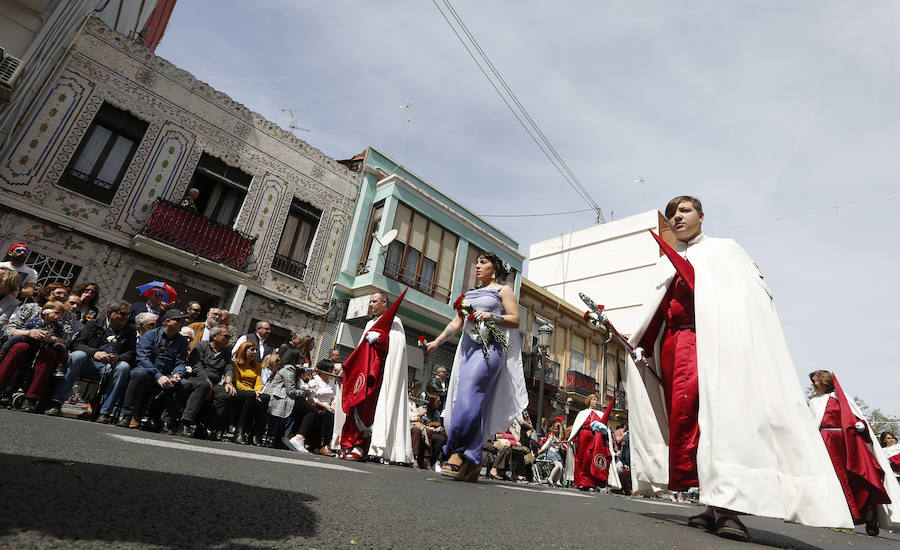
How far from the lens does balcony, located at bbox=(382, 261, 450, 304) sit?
1745 centimetres

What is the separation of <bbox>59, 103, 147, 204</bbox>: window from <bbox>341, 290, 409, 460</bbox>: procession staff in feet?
33.0

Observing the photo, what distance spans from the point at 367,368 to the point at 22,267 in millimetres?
4812

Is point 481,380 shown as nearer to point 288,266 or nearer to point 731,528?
point 731,528

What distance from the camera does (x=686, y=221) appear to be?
140 inches

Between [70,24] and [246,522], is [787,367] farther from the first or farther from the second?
[70,24]

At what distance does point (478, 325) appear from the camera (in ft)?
14.9

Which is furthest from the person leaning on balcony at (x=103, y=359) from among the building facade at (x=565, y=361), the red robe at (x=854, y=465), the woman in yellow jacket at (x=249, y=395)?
the building facade at (x=565, y=361)

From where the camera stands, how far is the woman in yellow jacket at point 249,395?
21.5 feet

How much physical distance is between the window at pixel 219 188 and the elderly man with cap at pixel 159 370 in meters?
9.10

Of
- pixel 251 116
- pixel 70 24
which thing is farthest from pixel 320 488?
pixel 251 116

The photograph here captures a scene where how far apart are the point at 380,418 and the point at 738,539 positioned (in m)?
4.11

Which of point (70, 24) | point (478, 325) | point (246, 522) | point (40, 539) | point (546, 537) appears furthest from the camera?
point (70, 24)

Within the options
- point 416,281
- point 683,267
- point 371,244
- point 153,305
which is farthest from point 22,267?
point 416,281

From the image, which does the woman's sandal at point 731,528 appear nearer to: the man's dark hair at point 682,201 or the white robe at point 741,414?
the white robe at point 741,414
